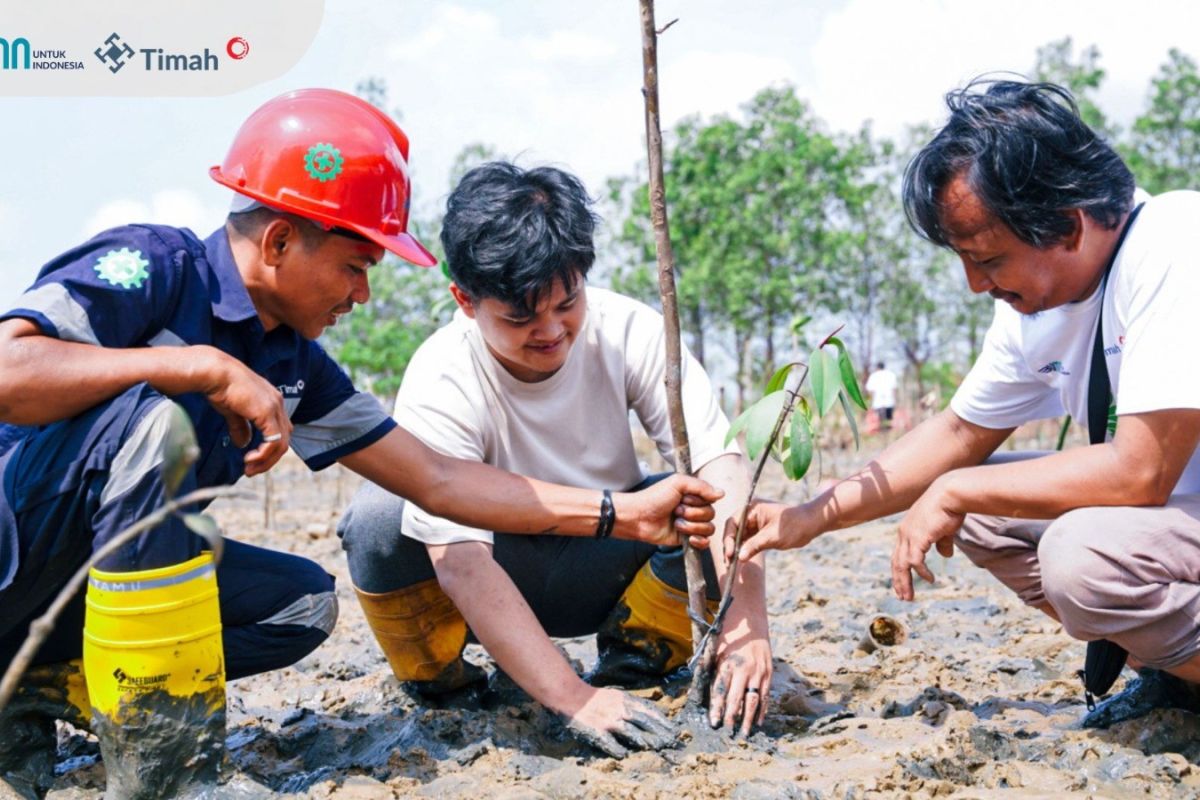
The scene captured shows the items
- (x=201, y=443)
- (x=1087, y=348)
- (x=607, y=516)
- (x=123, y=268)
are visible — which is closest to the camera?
(x=123, y=268)

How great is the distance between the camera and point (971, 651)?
3025 mm

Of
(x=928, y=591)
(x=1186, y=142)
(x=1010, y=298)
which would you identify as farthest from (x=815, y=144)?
Result: (x=1010, y=298)

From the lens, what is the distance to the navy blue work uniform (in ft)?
6.00

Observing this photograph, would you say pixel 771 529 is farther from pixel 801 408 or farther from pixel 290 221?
pixel 290 221

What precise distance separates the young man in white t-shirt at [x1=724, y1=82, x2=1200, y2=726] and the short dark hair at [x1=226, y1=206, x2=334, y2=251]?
117 cm

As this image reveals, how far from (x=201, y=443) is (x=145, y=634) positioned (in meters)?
0.42

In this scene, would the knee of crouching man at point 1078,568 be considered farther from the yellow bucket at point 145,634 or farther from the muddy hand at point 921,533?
the yellow bucket at point 145,634

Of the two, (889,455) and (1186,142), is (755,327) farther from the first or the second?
(889,455)

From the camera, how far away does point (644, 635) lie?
9.07 feet

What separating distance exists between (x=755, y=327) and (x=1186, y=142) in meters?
9.18

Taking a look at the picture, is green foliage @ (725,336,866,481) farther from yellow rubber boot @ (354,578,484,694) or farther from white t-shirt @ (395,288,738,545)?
yellow rubber boot @ (354,578,484,694)

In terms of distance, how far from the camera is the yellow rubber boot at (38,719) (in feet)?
7.18

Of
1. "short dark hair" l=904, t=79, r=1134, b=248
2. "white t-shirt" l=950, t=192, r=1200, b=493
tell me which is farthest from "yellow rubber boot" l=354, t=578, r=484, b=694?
"short dark hair" l=904, t=79, r=1134, b=248

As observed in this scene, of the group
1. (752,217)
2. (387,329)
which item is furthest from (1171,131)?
(387,329)
